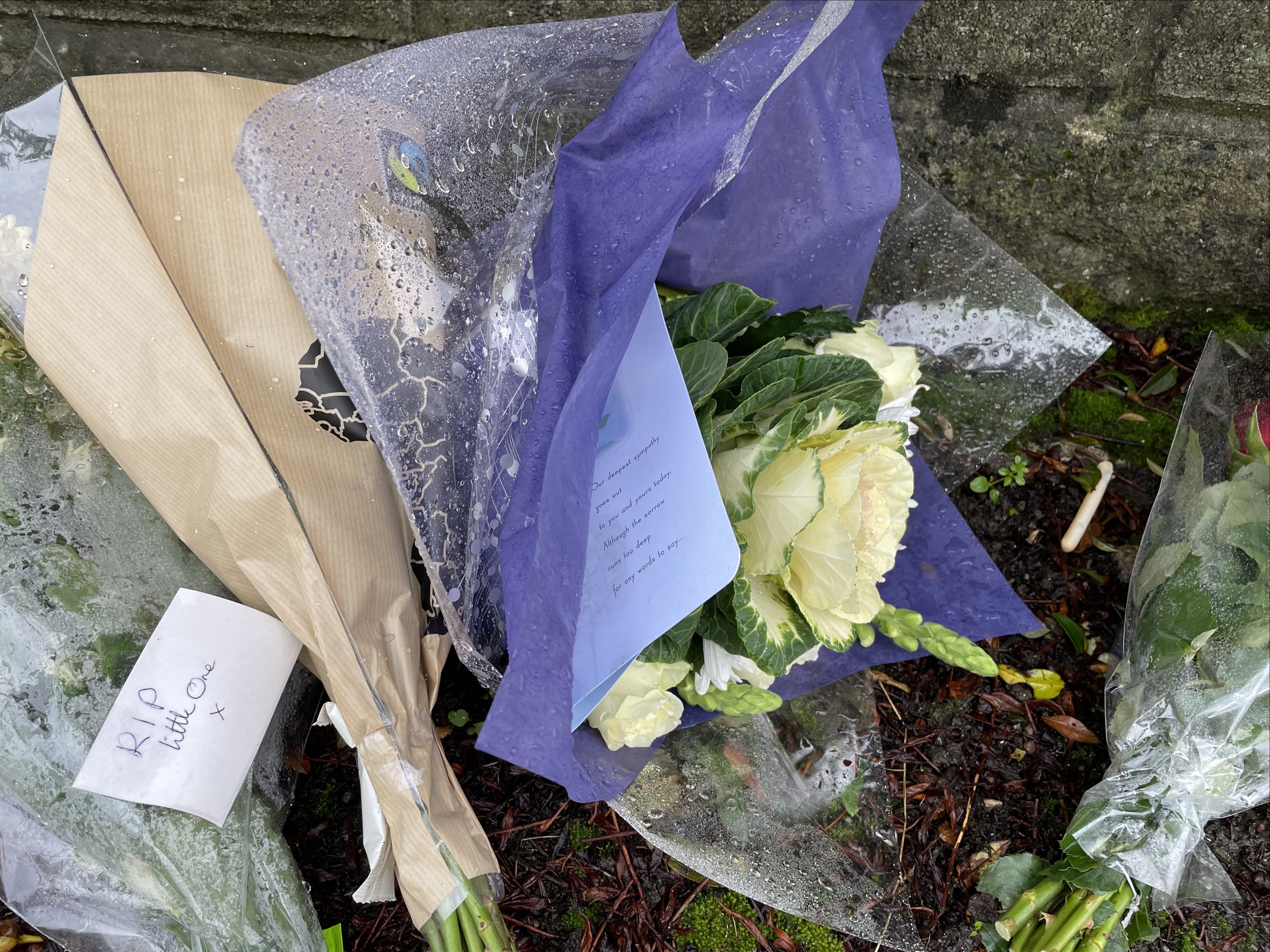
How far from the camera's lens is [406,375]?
2.32ft

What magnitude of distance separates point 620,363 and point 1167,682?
0.76 m

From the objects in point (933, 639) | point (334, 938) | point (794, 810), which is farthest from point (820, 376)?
point (334, 938)

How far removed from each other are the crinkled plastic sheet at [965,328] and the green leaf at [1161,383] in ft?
1.07

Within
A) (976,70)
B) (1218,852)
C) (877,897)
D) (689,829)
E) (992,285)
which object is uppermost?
(976,70)

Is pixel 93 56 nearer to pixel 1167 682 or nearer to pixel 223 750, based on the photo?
pixel 223 750

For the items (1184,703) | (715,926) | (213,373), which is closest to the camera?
(213,373)

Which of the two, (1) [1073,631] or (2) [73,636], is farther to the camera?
(1) [1073,631]

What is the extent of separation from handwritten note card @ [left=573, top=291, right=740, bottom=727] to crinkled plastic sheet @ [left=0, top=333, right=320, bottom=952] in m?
0.38

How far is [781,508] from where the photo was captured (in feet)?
2.38

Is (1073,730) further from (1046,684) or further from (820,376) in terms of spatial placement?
(820,376)

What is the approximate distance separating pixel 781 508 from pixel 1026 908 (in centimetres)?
68

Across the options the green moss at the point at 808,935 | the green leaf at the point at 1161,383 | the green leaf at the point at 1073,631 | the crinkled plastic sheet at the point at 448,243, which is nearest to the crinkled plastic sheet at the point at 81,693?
the crinkled plastic sheet at the point at 448,243

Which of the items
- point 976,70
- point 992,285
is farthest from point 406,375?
point 976,70

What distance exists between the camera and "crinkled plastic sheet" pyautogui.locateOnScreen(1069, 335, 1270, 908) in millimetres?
899
